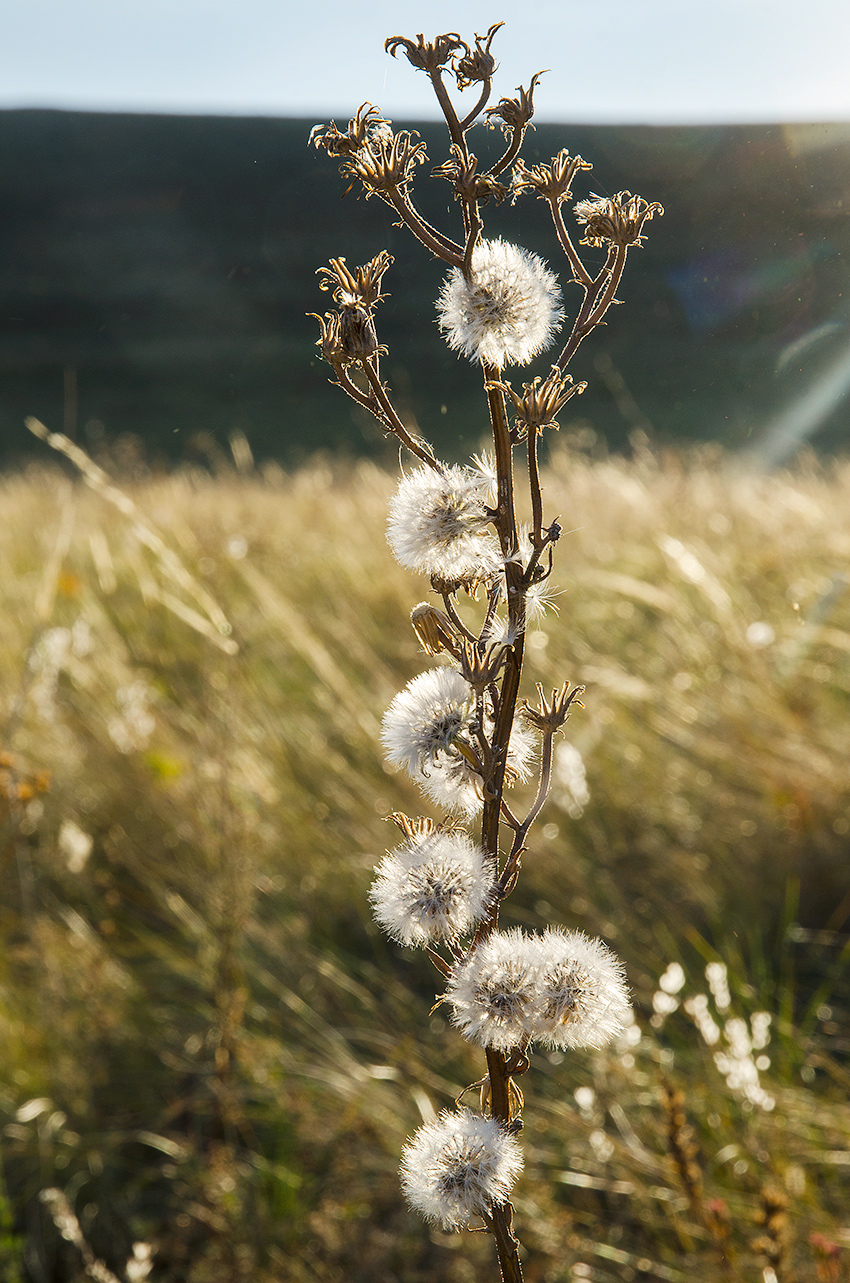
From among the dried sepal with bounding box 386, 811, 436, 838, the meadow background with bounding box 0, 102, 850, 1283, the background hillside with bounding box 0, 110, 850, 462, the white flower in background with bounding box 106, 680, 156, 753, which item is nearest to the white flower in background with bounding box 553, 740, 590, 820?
the meadow background with bounding box 0, 102, 850, 1283

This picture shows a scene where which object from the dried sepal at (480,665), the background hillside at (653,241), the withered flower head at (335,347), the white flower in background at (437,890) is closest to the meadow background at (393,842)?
the background hillside at (653,241)

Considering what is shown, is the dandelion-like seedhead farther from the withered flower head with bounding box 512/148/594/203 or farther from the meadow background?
the meadow background

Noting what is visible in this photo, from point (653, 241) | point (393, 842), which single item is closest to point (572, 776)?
point (393, 842)

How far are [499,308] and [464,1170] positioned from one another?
520mm

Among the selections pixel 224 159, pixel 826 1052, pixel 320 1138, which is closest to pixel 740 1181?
pixel 826 1052

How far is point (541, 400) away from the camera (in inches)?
20.6

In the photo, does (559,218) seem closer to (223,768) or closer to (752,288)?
(752,288)

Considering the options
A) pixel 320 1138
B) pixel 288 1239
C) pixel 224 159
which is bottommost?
pixel 288 1239

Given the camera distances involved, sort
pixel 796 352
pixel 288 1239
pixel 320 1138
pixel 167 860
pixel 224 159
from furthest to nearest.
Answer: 1. pixel 167 860
2. pixel 320 1138
3. pixel 288 1239
4. pixel 796 352
5. pixel 224 159

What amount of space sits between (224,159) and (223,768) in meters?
1.10

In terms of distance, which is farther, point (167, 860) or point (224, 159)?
point (167, 860)

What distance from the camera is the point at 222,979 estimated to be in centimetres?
183

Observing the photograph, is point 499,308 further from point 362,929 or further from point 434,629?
point 362,929

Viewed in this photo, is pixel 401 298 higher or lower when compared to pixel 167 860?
higher
